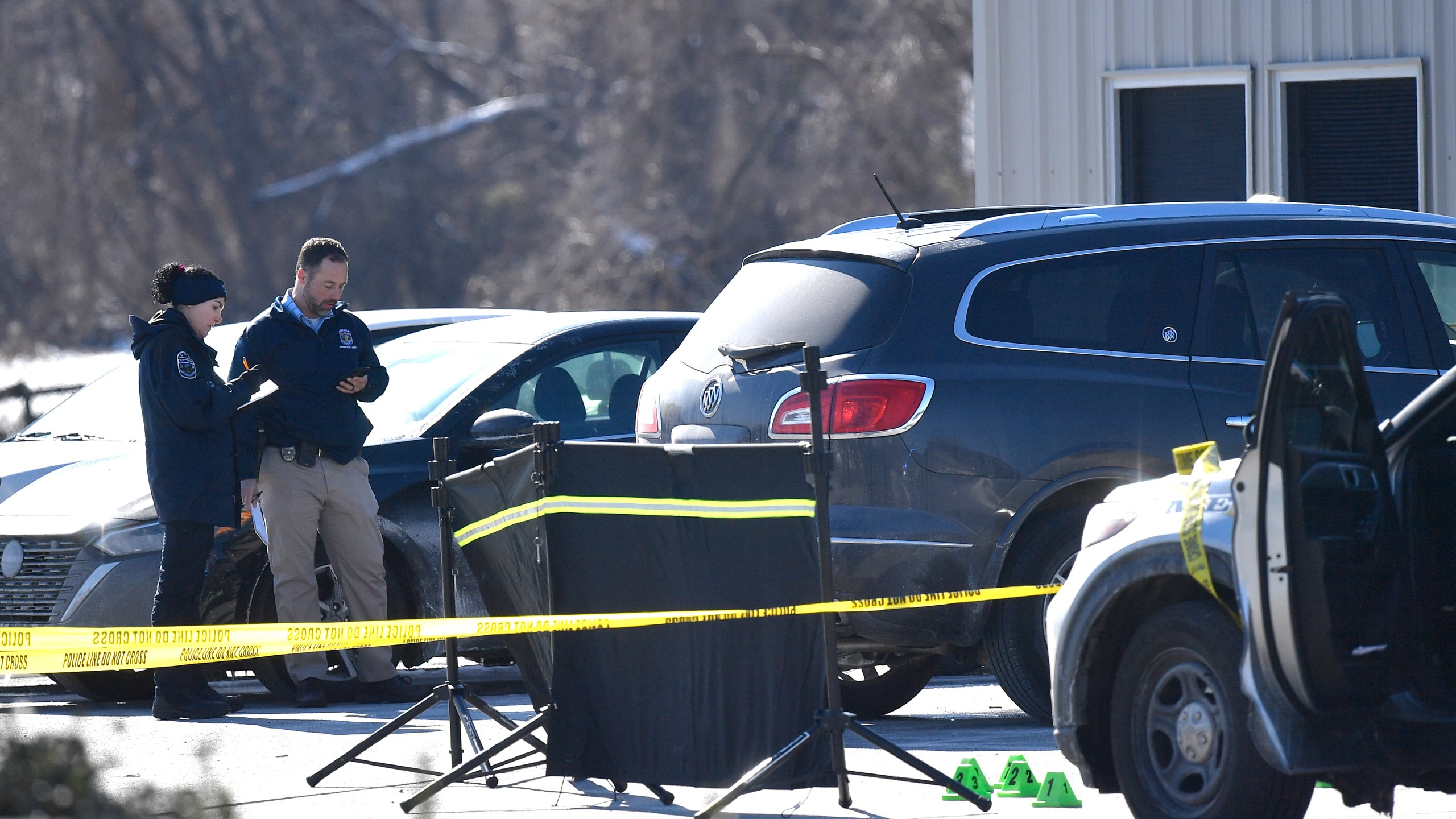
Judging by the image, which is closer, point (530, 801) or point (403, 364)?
point (530, 801)

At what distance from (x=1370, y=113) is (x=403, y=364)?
6.51 m

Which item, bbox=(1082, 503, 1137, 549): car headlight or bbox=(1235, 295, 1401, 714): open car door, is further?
bbox=(1082, 503, 1137, 549): car headlight

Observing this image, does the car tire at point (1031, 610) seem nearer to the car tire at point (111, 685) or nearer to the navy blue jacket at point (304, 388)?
the navy blue jacket at point (304, 388)

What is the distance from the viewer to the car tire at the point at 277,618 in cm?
830

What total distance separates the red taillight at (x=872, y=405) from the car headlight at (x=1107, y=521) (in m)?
1.37

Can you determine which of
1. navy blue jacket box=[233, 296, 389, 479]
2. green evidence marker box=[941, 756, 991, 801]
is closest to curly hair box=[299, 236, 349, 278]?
navy blue jacket box=[233, 296, 389, 479]

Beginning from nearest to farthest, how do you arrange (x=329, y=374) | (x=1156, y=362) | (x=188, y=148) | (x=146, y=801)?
(x=146, y=801), (x=1156, y=362), (x=329, y=374), (x=188, y=148)

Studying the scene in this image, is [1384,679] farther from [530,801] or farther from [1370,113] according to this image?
[1370,113]

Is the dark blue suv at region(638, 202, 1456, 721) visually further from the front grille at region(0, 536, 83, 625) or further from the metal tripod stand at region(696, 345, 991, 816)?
the front grille at region(0, 536, 83, 625)

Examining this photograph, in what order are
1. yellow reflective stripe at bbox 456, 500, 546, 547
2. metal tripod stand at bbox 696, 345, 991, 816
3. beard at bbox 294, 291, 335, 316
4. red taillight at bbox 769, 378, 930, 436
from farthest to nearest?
beard at bbox 294, 291, 335, 316
red taillight at bbox 769, 378, 930, 436
yellow reflective stripe at bbox 456, 500, 546, 547
metal tripod stand at bbox 696, 345, 991, 816

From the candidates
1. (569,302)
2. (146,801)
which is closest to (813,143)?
(569,302)

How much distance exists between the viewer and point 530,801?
5.98 metres

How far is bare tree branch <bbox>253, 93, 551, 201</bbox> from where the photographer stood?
3219 centimetres

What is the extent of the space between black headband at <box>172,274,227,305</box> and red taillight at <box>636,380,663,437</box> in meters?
1.86
